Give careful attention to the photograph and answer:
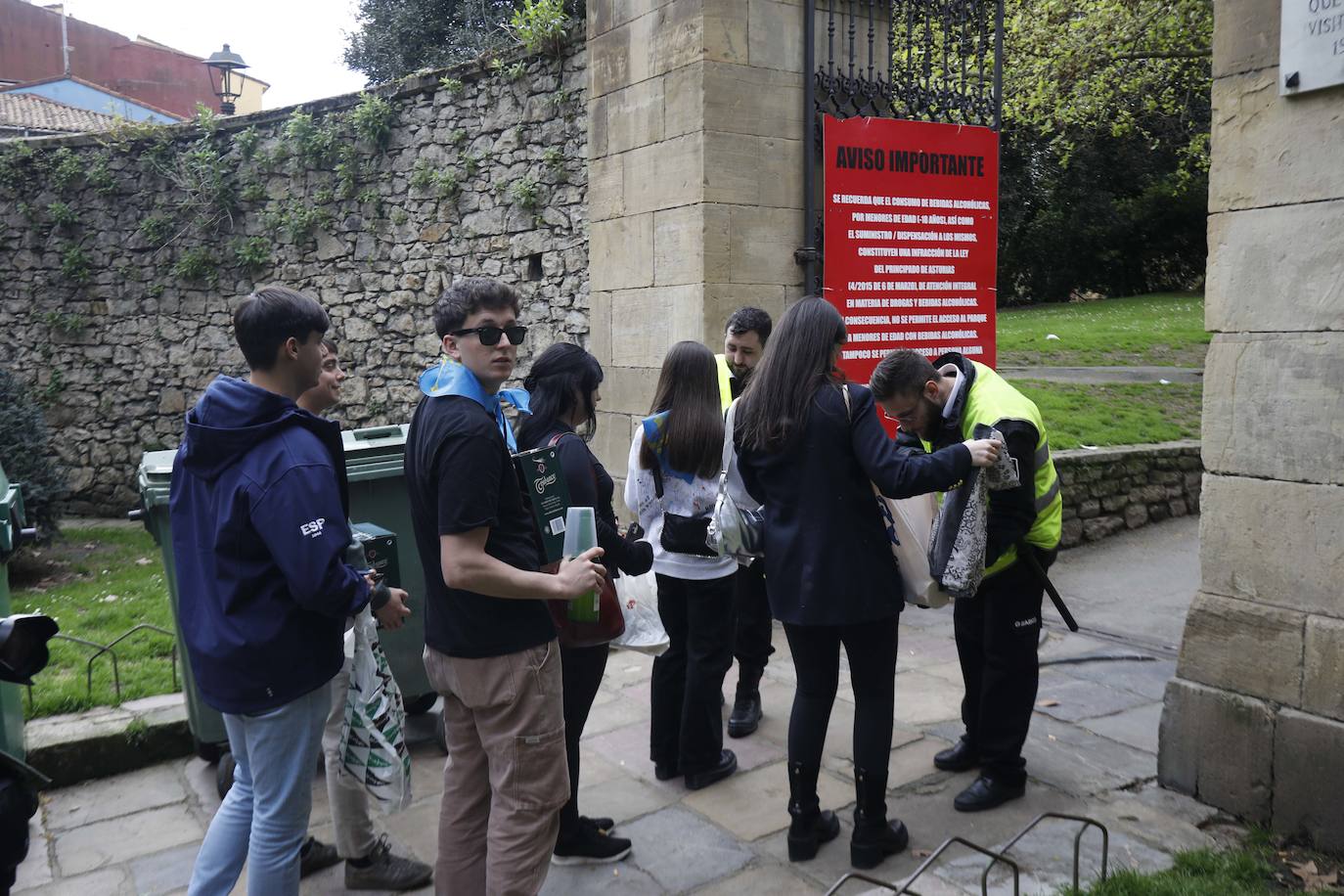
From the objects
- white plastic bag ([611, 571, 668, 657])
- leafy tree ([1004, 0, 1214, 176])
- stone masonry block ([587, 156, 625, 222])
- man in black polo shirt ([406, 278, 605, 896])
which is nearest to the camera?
man in black polo shirt ([406, 278, 605, 896])

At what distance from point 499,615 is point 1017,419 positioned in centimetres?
184

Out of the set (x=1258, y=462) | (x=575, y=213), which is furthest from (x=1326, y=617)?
(x=575, y=213)

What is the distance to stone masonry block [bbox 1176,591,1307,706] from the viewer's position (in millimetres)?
3504

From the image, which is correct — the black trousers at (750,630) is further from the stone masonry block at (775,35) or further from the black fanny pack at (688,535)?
the stone masonry block at (775,35)

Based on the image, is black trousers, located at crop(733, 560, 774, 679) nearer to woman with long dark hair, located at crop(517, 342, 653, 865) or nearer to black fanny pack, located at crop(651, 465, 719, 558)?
black fanny pack, located at crop(651, 465, 719, 558)

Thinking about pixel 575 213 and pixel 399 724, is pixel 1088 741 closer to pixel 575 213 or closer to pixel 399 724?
pixel 399 724

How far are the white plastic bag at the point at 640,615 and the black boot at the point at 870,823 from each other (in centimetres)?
79

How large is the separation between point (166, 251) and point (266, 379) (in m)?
9.99

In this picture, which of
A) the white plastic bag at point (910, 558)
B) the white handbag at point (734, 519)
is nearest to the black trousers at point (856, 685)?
the white plastic bag at point (910, 558)

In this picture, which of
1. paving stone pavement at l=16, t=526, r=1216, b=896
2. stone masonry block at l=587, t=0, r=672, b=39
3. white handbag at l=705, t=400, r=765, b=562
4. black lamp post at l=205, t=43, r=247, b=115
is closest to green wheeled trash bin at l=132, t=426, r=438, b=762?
paving stone pavement at l=16, t=526, r=1216, b=896

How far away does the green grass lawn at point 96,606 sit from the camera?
507cm

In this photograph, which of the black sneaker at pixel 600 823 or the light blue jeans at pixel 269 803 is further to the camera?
the black sneaker at pixel 600 823

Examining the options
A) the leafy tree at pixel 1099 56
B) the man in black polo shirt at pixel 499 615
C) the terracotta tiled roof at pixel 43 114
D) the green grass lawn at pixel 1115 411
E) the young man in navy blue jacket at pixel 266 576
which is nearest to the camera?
the young man in navy blue jacket at pixel 266 576

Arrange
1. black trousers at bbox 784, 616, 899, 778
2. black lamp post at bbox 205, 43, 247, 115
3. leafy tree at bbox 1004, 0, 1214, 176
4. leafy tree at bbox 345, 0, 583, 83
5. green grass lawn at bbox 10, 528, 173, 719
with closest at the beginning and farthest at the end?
black trousers at bbox 784, 616, 899, 778 < green grass lawn at bbox 10, 528, 173, 719 < leafy tree at bbox 1004, 0, 1214, 176 < black lamp post at bbox 205, 43, 247, 115 < leafy tree at bbox 345, 0, 583, 83
